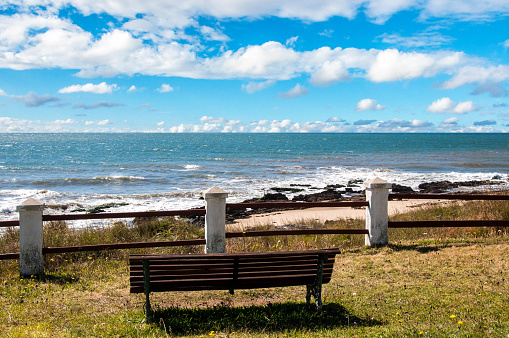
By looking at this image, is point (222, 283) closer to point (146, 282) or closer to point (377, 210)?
point (146, 282)

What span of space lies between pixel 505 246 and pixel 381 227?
222 centimetres

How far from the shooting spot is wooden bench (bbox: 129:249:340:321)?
4.56 metres

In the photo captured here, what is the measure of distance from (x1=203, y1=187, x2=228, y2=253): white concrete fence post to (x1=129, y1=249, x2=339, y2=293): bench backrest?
2532 millimetres

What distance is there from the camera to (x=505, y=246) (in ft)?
24.8

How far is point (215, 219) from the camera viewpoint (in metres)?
7.33

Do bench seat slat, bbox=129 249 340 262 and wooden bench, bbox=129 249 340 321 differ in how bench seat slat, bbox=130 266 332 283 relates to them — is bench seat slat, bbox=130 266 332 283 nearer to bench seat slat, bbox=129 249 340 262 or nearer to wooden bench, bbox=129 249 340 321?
wooden bench, bbox=129 249 340 321

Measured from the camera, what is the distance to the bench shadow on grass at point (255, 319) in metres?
4.42

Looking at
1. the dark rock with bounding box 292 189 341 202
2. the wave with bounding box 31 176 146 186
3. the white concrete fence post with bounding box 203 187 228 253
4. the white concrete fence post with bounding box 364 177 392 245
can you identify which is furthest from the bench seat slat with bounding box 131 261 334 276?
the wave with bounding box 31 176 146 186

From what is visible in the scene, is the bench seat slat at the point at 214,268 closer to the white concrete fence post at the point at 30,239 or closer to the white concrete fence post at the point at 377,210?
the white concrete fence post at the point at 30,239

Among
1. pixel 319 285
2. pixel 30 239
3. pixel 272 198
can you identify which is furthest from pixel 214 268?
pixel 272 198

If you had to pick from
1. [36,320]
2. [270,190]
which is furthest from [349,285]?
[270,190]

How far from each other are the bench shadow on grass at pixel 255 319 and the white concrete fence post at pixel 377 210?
3.28 metres

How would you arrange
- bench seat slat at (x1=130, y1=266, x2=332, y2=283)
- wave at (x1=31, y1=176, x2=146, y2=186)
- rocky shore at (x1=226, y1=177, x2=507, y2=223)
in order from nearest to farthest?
bench seat slat at (x1=130, y1=266, x2=332, y2=283) < rocky shore at (x1=226, y1=177, x2=507, y2=223) < wave at (x1=31, y1=176, x2=146, y2=186)

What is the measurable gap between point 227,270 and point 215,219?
2674mm
